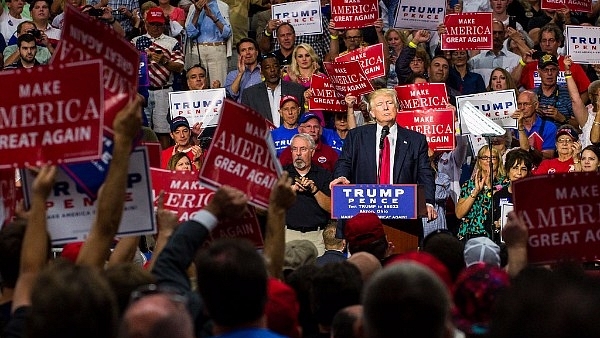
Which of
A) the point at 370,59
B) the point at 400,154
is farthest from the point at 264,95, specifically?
the point at 400,154

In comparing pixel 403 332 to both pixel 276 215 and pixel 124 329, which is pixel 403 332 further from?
pixel 276 215

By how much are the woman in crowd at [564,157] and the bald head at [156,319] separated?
908 cm

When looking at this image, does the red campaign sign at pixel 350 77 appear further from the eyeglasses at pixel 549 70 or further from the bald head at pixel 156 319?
the bald head at pixel 156 319

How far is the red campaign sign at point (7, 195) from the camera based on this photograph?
564 cm

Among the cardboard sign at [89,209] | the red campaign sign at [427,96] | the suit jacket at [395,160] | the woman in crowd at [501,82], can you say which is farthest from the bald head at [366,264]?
the woman in crowd at [501,82]

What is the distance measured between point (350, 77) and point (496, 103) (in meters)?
1.58

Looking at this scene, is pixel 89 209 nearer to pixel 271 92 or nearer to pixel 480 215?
pixel 480 215

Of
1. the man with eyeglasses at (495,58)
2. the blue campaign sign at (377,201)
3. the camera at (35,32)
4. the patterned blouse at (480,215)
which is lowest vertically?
the patterned blouse at (480,215)

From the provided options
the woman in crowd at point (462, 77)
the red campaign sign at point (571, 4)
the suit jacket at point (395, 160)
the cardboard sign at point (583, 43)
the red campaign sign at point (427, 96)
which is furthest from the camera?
the red campaign sign at point (571, 4)

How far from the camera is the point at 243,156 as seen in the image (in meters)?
5.93

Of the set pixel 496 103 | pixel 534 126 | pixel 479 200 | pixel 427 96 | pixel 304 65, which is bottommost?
pixel 479 200

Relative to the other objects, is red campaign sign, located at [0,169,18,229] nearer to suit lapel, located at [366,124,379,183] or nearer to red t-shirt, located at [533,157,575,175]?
suit lapel, located at [366,124,379,183]

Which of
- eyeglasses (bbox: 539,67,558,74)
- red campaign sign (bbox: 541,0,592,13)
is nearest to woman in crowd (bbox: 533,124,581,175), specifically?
eyeglasses (bbox: 539,67,558,74)

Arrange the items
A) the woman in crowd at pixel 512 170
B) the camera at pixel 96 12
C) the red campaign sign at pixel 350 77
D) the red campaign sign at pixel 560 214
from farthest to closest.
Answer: the camera at pixel 96 12
the red campaign sign at pixel 350 77
the woman in crowd at pixel 512 170
the red campaign sign at pixel 560 214
